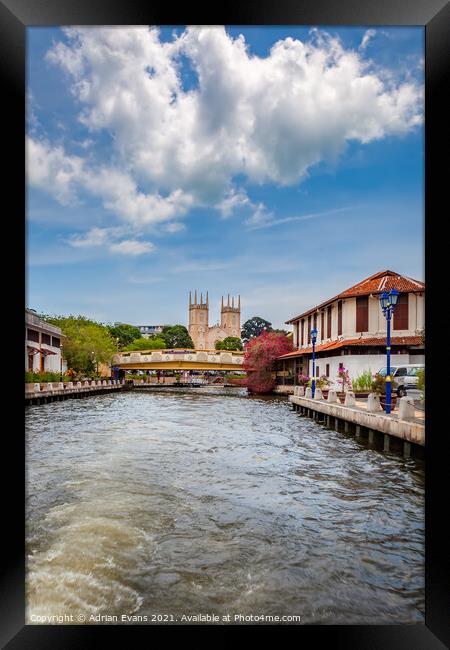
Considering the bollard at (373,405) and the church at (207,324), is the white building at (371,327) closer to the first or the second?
the bollard at (373,405)

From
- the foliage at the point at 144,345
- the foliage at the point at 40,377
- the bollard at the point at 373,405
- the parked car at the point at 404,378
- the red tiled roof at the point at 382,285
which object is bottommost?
the foliage at the point at 40,377

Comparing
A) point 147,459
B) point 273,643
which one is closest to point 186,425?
point 147,459

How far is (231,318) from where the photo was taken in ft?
356

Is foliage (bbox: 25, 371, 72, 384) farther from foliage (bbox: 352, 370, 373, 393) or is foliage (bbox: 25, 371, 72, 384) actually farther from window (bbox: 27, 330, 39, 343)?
foliage (bbox: 352, 370, 373, 393)

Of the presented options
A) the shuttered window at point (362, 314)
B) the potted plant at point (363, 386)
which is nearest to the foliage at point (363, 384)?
the potted plant at point (363, 386)

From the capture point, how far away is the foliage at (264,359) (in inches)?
1310

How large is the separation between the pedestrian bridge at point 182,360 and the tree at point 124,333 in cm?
1867

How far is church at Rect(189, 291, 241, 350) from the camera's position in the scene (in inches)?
4090

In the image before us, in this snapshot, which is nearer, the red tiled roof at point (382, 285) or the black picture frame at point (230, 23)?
the black picture frame at point (230, 23)

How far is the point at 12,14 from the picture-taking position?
6.96 ft

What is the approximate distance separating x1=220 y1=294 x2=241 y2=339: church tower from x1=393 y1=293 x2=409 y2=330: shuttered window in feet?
280

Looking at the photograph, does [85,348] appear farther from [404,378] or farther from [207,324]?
[207,324]

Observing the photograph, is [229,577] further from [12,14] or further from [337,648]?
[12,14]

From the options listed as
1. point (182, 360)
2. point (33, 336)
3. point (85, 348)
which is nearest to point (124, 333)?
point (182, 360)
